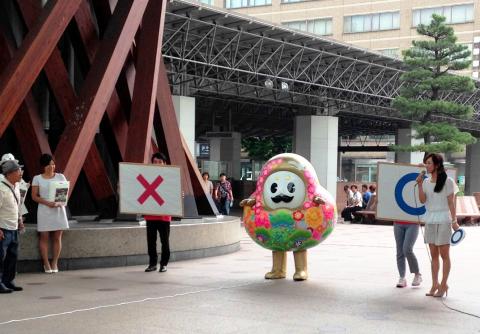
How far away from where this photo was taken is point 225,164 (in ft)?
161

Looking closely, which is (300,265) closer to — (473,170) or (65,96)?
(65,96)

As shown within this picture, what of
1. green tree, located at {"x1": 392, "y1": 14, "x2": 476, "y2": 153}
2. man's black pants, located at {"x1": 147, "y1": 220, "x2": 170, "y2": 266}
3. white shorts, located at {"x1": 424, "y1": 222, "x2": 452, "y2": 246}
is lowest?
man's black pants, located at {"x1": 147, "y1": 220, "x2": 170, "y2": 266}

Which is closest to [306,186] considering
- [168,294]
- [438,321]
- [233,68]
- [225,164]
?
[168,294]

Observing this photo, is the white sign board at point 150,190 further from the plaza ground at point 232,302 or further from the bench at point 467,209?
the bench at point 467,209

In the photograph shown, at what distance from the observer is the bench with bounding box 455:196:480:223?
107ft

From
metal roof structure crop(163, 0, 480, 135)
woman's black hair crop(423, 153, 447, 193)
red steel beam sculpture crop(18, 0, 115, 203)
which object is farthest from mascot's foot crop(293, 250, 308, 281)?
metal roof structure crop(163, 0, 480, 135)

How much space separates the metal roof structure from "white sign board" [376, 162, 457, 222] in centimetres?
1894

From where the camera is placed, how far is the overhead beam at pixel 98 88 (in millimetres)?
13297

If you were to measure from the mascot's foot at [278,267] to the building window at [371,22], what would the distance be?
6748 centimetres

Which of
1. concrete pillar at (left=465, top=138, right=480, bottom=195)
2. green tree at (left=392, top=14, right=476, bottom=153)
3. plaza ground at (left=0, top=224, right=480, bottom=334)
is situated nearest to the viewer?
plaza ground at (left=0, top=224, right=480, bottom=334)

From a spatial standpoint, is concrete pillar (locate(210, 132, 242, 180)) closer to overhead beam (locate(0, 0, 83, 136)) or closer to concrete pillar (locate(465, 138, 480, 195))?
concrete pillar (locate(465, 138, 480, 195))

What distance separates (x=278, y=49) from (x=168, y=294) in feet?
89.8

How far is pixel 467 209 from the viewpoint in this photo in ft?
109

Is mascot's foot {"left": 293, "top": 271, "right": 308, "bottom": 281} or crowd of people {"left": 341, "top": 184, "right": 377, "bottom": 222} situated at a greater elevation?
crowd of people {"left": 341, "top": 184, "right": 377, "bottom": 222}
